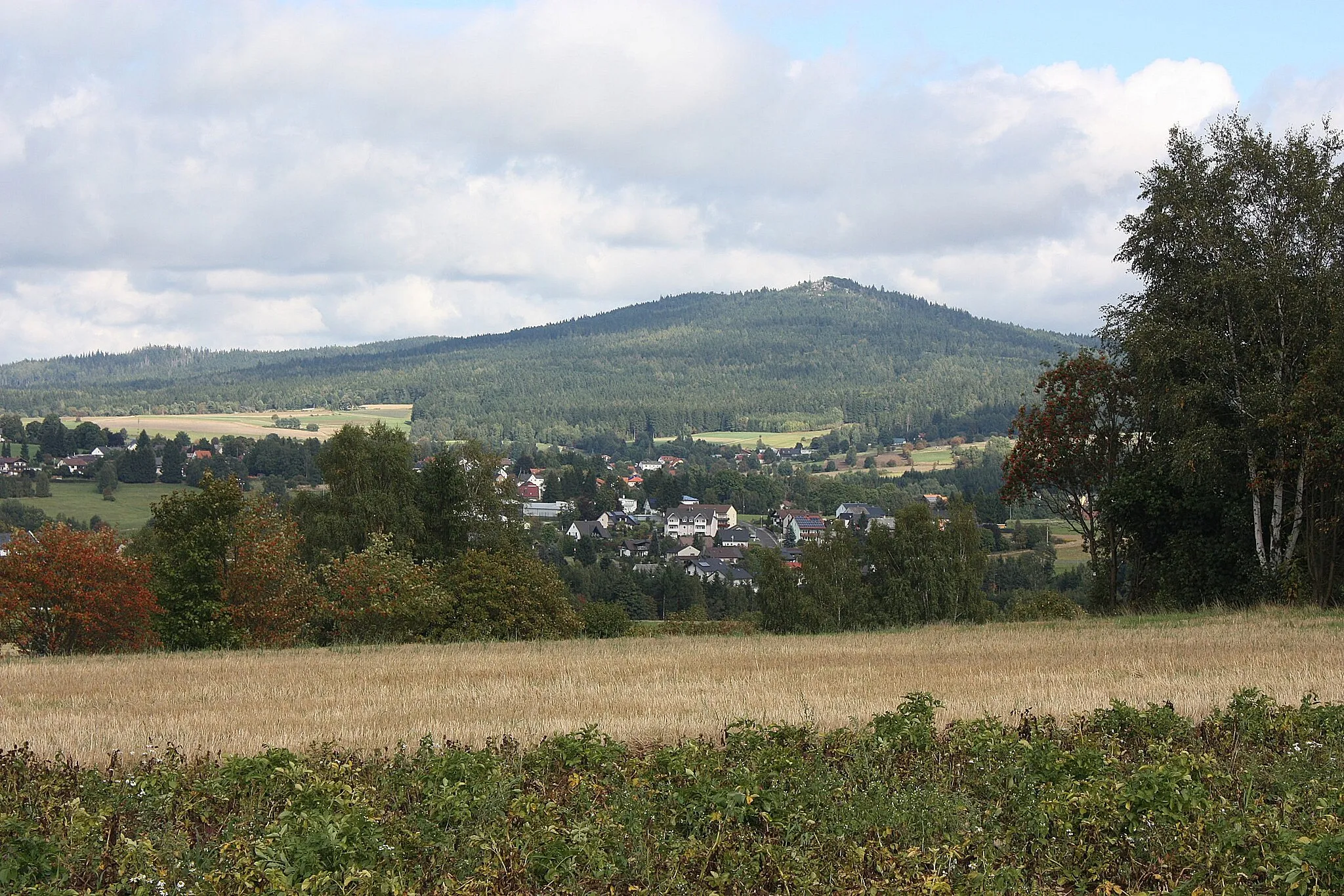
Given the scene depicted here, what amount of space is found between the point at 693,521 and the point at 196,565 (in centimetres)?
12727

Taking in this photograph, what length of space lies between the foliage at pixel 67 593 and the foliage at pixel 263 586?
2.69 metres

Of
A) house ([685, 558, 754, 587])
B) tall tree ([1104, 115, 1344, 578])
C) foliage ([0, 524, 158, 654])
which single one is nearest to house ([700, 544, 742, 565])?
house ([685, 558, 754, 587])

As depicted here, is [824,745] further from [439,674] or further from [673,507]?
[673,507]

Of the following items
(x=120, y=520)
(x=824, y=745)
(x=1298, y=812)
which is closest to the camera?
(x=1298, y=812)

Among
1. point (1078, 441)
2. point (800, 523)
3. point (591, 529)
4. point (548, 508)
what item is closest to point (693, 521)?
point (800, 523)

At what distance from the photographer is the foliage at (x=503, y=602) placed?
36.3 m

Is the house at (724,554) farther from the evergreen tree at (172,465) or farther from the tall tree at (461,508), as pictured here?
the tall tree at (461,508)

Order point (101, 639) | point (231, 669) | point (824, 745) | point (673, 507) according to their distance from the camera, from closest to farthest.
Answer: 1. point (824, 745)
2. point (231, 669)
3. point (101, 639)
4. point (673, 507)

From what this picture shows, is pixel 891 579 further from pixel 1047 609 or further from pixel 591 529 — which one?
pixel 591 529

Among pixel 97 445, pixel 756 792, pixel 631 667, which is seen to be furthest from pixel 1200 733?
pixel 97 445

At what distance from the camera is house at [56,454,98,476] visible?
14125 cm

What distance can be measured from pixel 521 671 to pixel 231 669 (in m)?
6.25

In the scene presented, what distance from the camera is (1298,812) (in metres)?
9.60

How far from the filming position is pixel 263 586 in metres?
37.0
